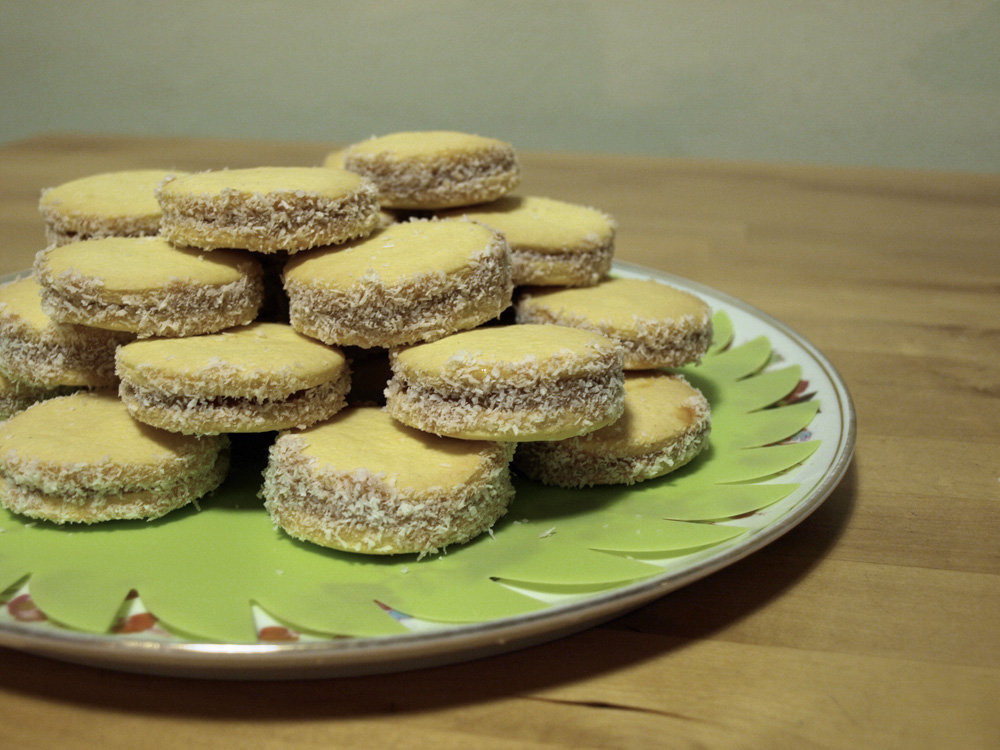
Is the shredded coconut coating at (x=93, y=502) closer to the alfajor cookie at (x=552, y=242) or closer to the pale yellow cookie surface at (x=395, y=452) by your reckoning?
the pale yellow cookie surface at (x=395, y=452)

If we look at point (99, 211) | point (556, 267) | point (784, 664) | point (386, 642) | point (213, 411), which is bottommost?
point (784, 664)

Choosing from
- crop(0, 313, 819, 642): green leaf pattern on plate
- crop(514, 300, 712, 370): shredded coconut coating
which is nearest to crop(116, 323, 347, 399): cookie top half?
crop(0, 313, 819, 642): green leaf pattern on plate

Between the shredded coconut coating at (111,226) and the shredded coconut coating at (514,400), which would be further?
the shredded coconut coating at (111,226)

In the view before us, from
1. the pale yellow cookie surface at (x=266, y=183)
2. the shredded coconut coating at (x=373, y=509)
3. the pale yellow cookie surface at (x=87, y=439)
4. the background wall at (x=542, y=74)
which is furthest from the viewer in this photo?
the background wall at (x=542, y=74)

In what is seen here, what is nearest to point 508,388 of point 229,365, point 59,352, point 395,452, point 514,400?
point 514,400

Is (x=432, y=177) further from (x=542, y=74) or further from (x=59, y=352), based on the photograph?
(x=542, y=74)

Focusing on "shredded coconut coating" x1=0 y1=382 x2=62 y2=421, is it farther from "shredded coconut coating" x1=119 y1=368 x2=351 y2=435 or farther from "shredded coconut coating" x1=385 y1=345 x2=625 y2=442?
"shredded coconut coating" x1=385 y1=345 x2=625 y2=442

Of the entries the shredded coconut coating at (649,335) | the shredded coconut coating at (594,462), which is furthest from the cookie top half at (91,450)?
the shredded coconut coating at (649,335)
